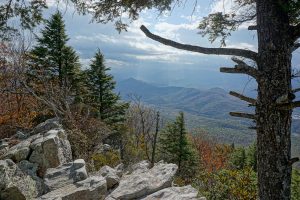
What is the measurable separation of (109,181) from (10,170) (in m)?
2.90

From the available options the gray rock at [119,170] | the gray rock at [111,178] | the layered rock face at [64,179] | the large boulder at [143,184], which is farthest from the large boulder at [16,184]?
the gray rock at [119,170]

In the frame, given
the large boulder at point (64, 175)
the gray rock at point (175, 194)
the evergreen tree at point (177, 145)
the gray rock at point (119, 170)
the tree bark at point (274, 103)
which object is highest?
the tree bark at point (274, 103)

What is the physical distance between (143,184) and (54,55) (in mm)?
19882

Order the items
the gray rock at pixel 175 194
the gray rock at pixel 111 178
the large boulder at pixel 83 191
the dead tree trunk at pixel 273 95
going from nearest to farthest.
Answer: the dead tree trunk at pixel 273 95 → the gray rock at pixel 175 194 → the large boulder at pixel 83 191 → the gray rock at pixel 111 178

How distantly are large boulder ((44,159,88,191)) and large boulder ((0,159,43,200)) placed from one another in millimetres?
361

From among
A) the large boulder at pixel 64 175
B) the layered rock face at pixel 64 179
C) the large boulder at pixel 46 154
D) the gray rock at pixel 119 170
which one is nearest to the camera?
the layered rock face at pixel 64 179

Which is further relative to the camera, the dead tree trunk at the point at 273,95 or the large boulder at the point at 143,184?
the large boulder at the point at 143,184

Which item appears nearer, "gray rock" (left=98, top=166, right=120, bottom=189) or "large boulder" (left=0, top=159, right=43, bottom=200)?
"large boulder" (left=0, top=159, right=43, bottom=200)

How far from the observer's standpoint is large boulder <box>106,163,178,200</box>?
31.7 ft

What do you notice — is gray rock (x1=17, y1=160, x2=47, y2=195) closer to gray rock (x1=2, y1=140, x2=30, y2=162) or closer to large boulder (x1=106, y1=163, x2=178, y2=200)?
gray rock (x1=2, y1=140, x2=30, y2=162)

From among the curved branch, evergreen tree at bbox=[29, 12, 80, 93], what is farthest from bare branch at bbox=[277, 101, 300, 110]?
evergreen tree at bbox=[29, 12, 80, 93]

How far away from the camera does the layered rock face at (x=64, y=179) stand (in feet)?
31.4

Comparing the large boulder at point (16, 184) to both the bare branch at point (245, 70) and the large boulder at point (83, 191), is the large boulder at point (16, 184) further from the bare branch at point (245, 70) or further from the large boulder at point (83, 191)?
the bare branch at point (245, 70)

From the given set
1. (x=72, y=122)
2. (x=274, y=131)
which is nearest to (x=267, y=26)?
(x=274, y=131)
